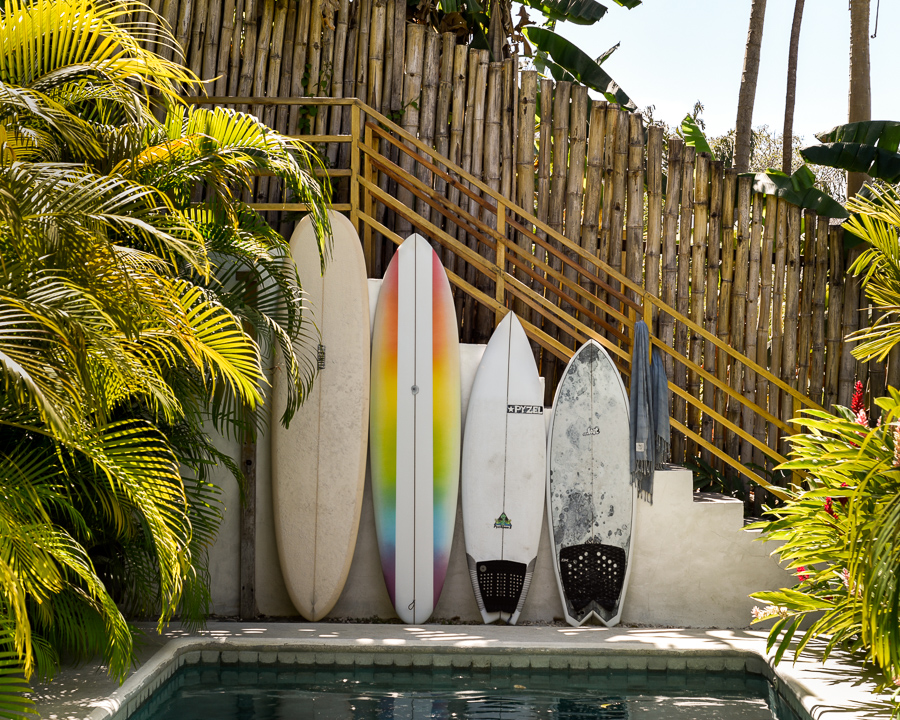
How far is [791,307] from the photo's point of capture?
5.45 m

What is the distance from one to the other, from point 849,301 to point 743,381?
2.84 feet

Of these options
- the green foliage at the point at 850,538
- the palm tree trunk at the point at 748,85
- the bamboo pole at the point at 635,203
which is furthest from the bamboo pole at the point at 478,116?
the palm tree trunk at the point at 748,85

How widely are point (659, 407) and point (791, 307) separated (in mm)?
1341

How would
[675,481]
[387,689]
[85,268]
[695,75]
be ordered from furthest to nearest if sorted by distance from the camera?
1. [695,75]
2. [675,481]
3. [387,689]
4. [85,268]

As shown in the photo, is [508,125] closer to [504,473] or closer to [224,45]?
[224,45]

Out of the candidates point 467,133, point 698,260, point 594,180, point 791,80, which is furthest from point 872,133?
point 791,80

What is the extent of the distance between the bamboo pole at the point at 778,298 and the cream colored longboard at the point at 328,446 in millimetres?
2550

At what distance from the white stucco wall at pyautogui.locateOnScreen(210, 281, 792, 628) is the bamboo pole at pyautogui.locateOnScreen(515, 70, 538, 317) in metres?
1.53

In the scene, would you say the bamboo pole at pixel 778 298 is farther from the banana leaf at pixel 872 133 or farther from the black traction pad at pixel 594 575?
the black traction pad at pixel 594 575

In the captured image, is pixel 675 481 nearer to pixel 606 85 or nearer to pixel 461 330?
pixel 461 330

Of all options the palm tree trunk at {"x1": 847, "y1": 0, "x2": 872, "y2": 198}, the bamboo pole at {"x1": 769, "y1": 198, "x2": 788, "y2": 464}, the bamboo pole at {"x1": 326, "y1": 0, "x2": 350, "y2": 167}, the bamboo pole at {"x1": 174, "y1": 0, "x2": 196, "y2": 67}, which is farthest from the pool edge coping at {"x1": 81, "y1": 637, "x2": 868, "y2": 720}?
the palm tree trunk at {"x1": 847, "y1": 0, "x2": 872, "y2": 198}

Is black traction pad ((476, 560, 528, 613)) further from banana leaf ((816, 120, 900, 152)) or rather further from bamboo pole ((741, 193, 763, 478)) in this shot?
banana leaf ((816, 120, 900, 152))

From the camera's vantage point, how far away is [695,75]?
22734 mm

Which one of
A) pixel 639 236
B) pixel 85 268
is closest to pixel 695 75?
pixel 639 236
